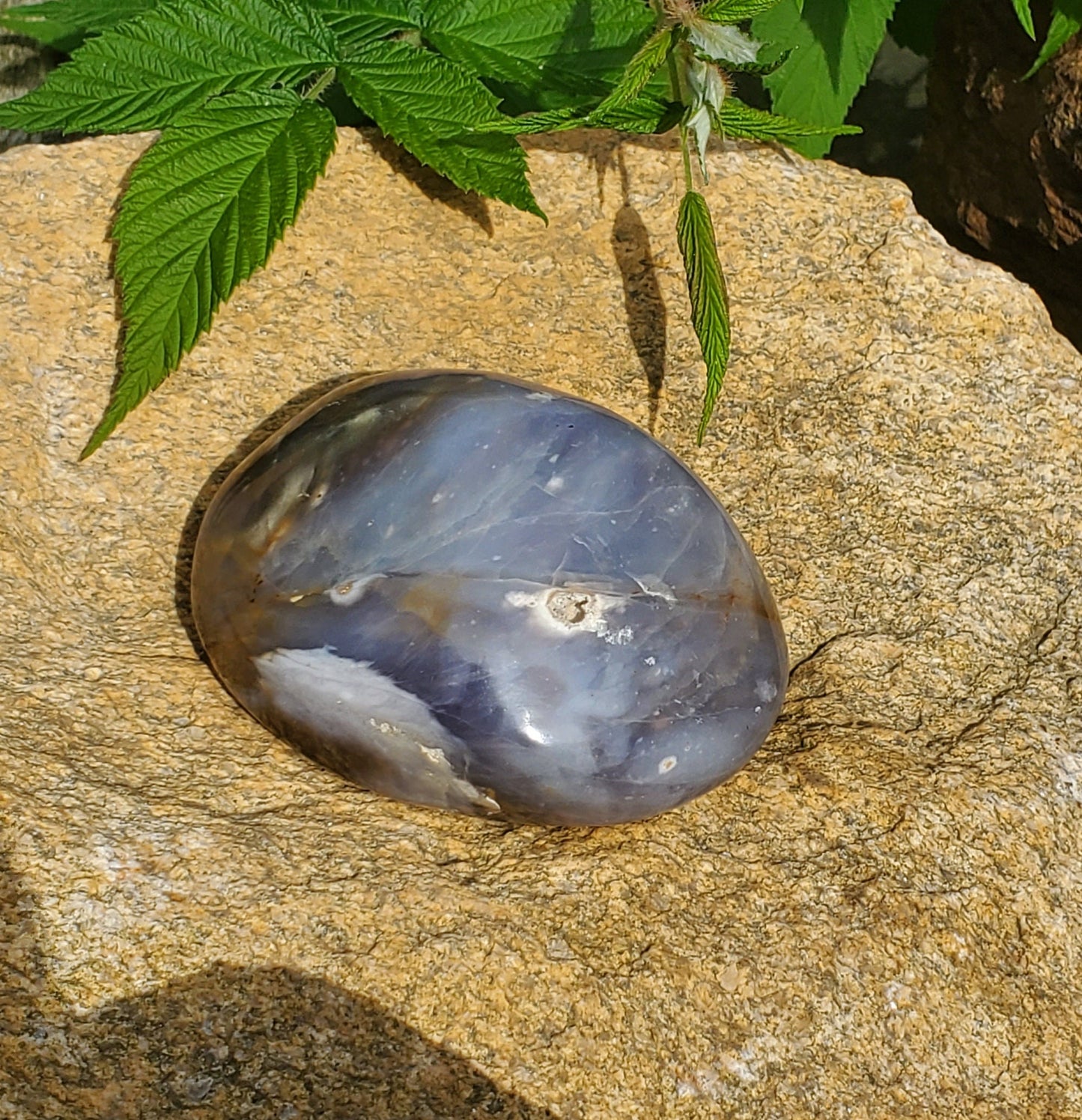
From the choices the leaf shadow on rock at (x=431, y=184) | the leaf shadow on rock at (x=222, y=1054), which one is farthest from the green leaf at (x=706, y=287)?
the leaf shadow on rock at (x=222, y=1054)

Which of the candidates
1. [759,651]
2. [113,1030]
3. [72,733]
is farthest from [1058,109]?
[113,1030]

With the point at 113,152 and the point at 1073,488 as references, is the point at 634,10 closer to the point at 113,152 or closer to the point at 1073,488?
the point at 113,152

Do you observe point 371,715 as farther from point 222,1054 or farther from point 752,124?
point 752,124

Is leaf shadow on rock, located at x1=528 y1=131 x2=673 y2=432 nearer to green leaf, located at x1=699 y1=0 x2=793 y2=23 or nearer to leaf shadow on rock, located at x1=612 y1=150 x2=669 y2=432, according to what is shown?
leaf shadow on rock, located at x1=612 y1=150 x2=669 y2=432

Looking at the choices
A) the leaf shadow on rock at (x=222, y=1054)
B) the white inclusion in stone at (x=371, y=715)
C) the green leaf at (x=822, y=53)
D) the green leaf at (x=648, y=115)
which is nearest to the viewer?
the leaf shadow on rock at (x=222, y=1054)

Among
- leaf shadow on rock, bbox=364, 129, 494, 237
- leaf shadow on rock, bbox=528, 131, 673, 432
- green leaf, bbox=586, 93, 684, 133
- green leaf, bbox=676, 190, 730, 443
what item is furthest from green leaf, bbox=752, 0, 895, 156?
green leaf, bbox=676, 190, 730, 443

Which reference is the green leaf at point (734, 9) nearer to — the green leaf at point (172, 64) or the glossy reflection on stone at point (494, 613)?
the glossy reflection on stone at point (494, 613)

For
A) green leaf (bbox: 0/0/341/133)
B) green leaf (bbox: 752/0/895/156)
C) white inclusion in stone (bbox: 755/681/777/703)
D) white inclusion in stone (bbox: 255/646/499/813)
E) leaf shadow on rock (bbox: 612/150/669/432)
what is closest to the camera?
white inclusion in stone (bbox: 255/646/499/813)
